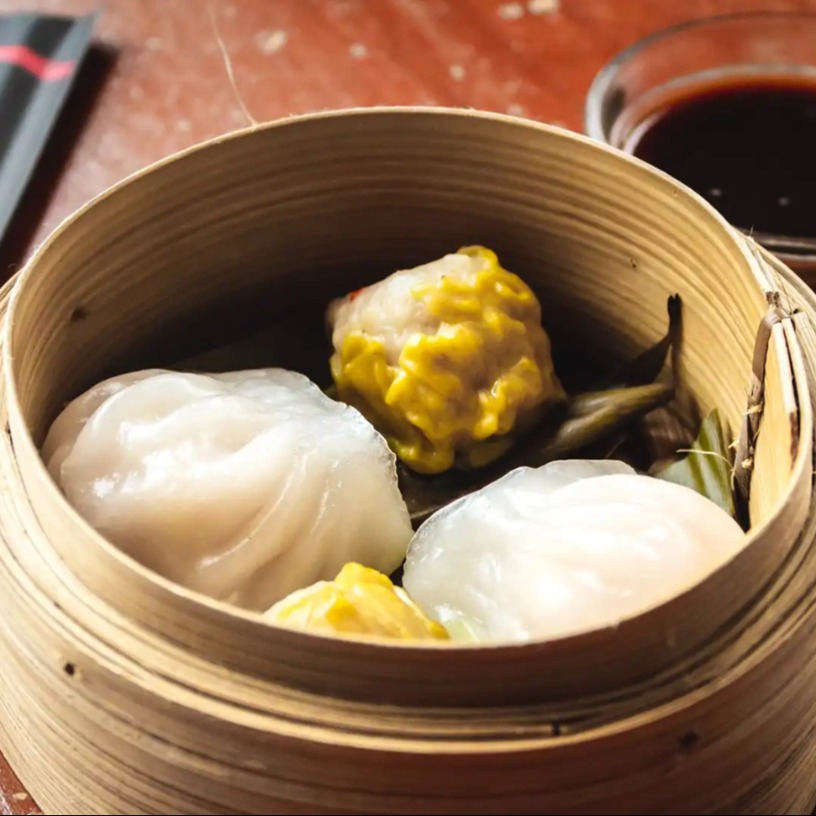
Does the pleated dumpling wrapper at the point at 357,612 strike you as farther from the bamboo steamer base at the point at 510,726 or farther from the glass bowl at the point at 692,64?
the glass bowl at the point at 692,64

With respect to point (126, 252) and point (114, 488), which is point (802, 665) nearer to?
point (114, 488)

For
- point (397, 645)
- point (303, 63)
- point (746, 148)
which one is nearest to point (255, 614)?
point (397, 645)

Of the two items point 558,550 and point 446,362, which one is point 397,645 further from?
point 446,362

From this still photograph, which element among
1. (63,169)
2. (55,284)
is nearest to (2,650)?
(55,284)

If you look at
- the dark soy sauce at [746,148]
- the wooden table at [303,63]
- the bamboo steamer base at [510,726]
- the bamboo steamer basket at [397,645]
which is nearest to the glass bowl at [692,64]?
the dark soy sauce at [746,148]

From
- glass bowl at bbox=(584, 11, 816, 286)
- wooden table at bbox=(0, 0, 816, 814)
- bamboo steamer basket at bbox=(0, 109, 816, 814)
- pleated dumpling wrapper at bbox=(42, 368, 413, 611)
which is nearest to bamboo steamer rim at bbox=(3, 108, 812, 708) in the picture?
bamboo steamer basket at bbox=(0, 109, 816, 814)
